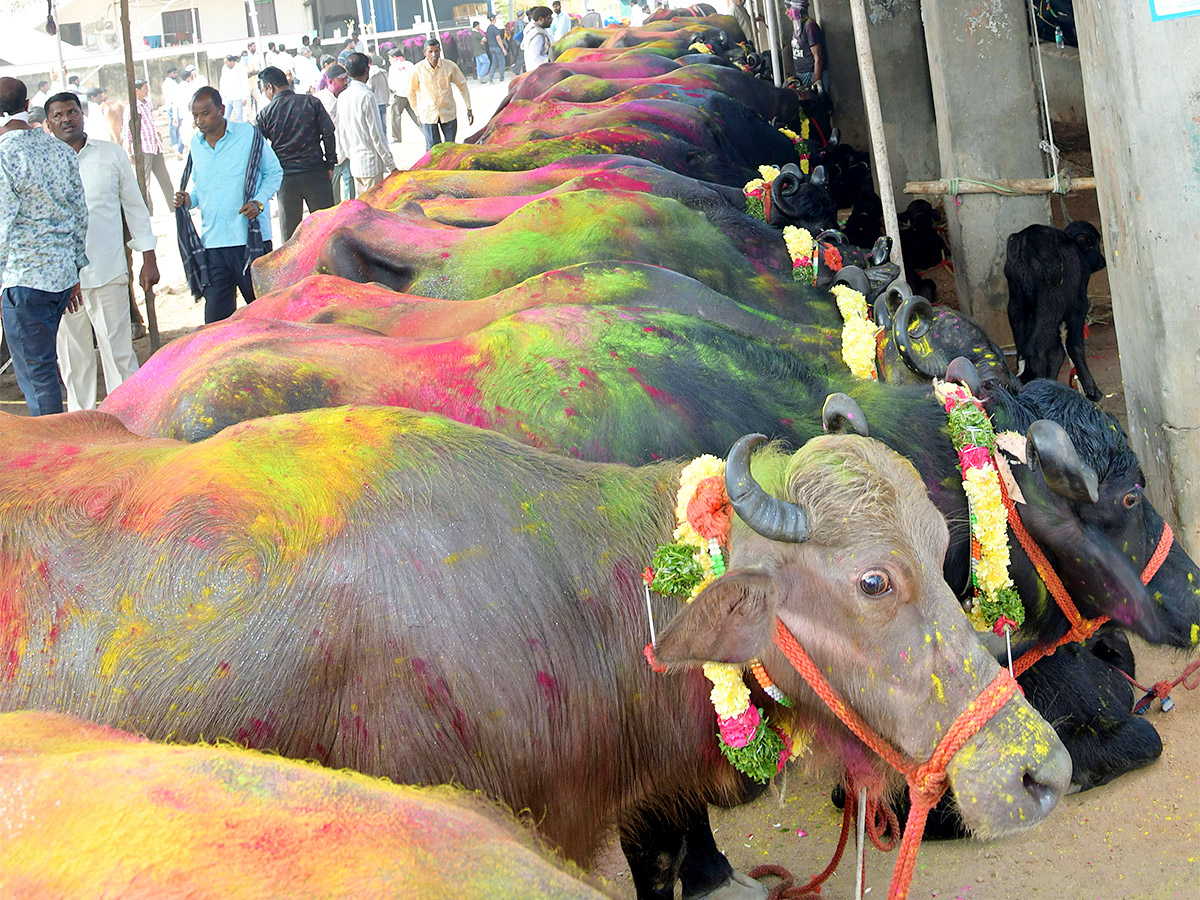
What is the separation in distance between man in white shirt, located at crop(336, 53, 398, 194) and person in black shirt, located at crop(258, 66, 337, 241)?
3.00ft

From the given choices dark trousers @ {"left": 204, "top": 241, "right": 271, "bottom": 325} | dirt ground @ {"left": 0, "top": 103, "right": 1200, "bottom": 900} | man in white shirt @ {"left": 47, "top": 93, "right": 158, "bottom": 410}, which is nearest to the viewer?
dirt ground @ {"left": 0, "top": 103, "right": 1200, "bottom": 900}

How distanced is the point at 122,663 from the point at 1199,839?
3085 millimetres

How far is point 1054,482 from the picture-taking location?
3277mm

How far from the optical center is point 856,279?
530 cm

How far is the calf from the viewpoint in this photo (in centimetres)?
632

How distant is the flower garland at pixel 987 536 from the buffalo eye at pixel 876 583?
2.98ft

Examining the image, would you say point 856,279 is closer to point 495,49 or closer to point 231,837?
point 231,837

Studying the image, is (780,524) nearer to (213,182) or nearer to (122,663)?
(122,663)

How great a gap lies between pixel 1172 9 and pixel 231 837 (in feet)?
13.6

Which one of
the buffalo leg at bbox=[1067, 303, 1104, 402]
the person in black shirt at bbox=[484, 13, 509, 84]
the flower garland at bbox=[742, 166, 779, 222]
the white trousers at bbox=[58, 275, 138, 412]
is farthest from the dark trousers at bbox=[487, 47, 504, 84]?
the buffalo leg at bbox=[1067, 303, 1104, 402]

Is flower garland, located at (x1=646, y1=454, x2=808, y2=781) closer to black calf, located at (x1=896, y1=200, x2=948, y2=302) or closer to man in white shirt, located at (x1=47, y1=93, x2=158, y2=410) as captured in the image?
man in white shirt, located at (x1=47, y1=93, x2=158, y2=410)

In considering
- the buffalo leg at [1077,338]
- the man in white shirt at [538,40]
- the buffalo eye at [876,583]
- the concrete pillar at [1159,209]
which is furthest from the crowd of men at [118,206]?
the man in white shirt at [538,40]

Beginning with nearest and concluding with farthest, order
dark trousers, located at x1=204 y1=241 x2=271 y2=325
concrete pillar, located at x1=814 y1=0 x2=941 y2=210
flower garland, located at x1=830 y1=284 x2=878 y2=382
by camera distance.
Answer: flower garland, located at x1=830 y1=284 x2=878 y2=382
dark trousers, located at x1=204 y1=241 x2=271 y2=325
concrete pillar, located at x1=814 y1=0 x2=941 y2=210

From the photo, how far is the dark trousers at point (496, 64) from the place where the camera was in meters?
29.5
